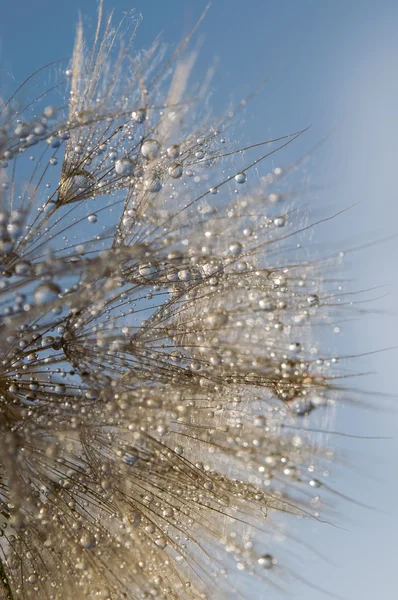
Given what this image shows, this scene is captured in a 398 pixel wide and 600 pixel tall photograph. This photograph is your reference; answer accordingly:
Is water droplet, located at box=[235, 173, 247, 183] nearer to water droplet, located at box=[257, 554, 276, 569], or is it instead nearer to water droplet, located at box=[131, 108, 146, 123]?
water droplet, located at box=[131, 108, 146, 123]

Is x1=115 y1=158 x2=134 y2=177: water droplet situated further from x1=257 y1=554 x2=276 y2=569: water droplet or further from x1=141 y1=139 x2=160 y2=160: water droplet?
x1=257 y1=554 x2=276 y2=569: water droplet

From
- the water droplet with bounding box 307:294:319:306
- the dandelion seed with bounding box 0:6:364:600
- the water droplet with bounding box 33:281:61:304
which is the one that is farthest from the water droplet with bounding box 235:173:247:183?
the water droplet with bounding box 33:281:61:304

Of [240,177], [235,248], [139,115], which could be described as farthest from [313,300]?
[139,115]

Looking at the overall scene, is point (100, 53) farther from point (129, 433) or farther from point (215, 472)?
point (215, 472)

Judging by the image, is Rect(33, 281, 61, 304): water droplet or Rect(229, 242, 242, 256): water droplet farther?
Rect(229, 242, 242, 256): water droplet

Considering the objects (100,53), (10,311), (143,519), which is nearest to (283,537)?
(143,519)

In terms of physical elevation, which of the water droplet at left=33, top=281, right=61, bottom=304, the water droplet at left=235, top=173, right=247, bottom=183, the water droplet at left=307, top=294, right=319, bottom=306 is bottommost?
the water droplet at left=33, top=281, right=61, bottom=304

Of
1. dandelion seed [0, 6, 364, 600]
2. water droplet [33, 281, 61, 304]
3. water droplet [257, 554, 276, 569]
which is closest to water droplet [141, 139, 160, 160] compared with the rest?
dandelion seed [0, 6, 364, 600]

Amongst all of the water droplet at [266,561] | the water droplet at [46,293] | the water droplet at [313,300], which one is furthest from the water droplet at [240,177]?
the water droplet at [266,561]

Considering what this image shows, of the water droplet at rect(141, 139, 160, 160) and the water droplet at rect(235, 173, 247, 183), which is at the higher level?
the water droplet at rect(141, 139, 160, 160)

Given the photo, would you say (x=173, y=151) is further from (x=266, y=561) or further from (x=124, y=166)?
(x=266, y=561)

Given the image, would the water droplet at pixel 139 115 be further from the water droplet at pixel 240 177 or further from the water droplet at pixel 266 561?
the water droplet at pixel 266 561
